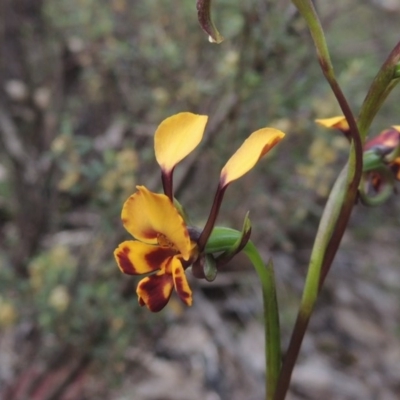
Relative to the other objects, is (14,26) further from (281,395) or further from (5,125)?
(281,395)

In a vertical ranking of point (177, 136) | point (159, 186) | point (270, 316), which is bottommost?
point (159, 186)

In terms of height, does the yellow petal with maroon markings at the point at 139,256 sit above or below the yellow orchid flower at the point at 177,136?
below

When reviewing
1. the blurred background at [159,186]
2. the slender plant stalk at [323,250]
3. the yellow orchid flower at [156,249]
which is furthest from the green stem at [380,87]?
the blurred background at [159,186]

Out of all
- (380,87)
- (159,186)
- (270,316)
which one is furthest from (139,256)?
(159,186)

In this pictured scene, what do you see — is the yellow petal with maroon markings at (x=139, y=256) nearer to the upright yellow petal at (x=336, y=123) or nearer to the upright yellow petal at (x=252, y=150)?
the upright yellow petal at (x=252, y=150)

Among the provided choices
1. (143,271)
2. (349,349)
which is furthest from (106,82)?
(143,271)

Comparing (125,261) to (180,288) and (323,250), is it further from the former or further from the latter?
(323,250)

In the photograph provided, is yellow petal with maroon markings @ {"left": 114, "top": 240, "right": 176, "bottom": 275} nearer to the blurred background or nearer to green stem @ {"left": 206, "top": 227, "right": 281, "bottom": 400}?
green stem @ {"left": 206, "top": 227, "right": 281, "bottom": 400}

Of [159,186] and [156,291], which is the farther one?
[159,186]
